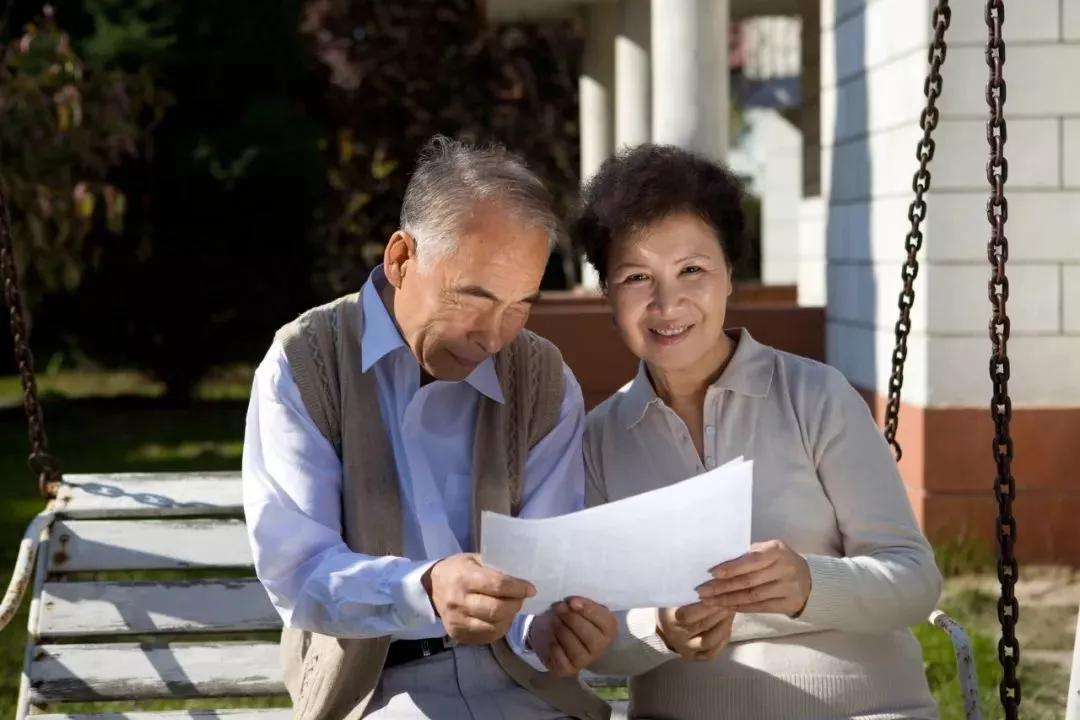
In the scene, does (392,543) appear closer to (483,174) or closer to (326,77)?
(483,174)

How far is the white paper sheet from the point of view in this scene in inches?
91.8

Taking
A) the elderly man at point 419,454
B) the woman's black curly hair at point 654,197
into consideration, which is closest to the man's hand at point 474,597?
the elderly man at point 419,454

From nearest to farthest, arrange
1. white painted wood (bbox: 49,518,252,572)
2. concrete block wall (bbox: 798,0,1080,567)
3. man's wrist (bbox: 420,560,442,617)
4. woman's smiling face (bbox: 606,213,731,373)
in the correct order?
man's wrist (bbox: 420,560,442,617)
woman's smiling face (bbox: 606,213,731,373)
white painted wood (bbox: 49,518,252,572)
concrete block wall (bbox: 798,0,1080,567)

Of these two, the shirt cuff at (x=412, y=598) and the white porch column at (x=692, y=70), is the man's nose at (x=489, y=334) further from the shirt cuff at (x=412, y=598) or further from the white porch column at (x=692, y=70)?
the white porch column at (x=692, y=70)

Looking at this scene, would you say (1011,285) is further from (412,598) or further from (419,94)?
(419,94)

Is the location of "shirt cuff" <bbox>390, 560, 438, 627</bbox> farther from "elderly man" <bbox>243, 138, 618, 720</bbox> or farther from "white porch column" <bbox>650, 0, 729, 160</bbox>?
"white porch column" <bbox>650, 0, 729, 160</bbox>

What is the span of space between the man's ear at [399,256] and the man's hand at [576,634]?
590 millimetres

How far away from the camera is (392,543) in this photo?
2688mm

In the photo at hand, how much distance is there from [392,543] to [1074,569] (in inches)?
178

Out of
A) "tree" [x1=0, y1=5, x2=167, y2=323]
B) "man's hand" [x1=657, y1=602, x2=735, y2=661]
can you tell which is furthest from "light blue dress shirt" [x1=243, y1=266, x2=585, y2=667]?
"tree" [x1=0, y1=5, x2=167, y2=323]

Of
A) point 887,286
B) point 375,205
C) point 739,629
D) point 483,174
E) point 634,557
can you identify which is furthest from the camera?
point 375,205

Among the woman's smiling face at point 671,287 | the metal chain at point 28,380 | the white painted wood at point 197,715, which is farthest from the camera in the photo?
the metal chain at point 28,380

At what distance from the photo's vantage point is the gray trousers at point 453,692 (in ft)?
8.82

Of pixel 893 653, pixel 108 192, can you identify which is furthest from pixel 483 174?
pixel 108 192
